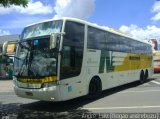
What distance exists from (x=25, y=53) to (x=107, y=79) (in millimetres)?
4842

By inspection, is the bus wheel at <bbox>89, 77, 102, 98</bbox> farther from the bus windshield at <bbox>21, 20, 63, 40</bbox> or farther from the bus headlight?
the bus windshield at <bbox>21, 20, 63, 40</bbox>

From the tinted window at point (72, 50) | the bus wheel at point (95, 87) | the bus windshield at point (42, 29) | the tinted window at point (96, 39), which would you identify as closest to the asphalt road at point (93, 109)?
the bus wheel at point (95, 87)

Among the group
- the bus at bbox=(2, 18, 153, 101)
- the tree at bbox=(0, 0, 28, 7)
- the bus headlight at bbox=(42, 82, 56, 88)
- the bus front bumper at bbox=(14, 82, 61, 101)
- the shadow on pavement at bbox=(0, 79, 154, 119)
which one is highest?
the tree at bbox=(0, 0, 28, 7)

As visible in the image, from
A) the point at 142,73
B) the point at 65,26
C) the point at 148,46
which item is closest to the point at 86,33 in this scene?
the point at 65,26

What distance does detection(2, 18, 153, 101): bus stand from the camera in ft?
40.7

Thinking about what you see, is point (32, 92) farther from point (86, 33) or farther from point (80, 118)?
point (86, 33)

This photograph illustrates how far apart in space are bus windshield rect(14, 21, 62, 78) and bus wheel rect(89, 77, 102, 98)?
312 centimetres

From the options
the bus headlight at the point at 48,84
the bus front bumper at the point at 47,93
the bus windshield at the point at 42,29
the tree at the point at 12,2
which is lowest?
the bus front bumper at the point at 47,93

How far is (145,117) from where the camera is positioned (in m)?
10.6

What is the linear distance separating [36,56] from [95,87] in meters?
3.67

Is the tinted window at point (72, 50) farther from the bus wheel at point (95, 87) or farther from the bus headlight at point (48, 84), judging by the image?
the bus wheel at point (95, 87)

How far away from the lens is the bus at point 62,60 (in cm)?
1241

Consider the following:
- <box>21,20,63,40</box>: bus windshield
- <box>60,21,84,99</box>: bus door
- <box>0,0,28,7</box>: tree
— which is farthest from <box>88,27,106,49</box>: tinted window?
<box>0,0,28,7</box>: tree

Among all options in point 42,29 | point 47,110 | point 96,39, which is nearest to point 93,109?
point 47,110
